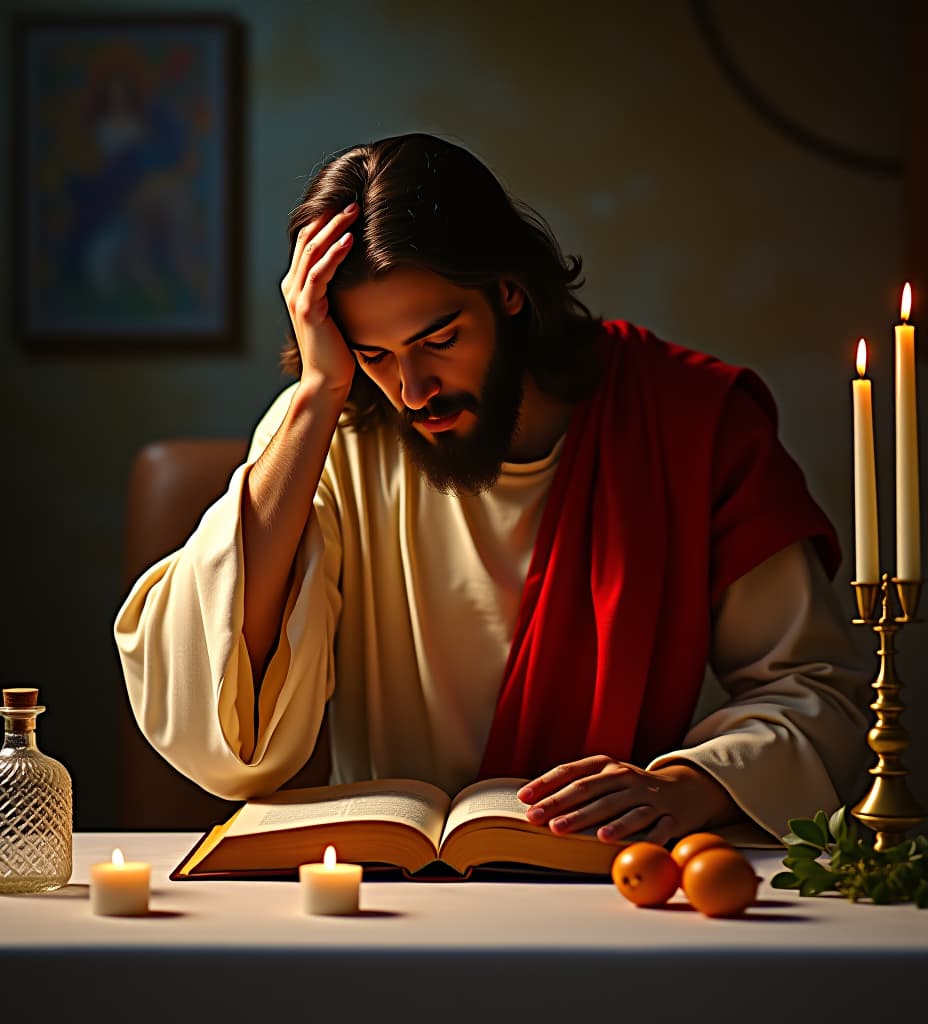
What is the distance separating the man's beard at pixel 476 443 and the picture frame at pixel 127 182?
4.11 ft

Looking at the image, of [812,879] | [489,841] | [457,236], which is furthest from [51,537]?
[812,879]

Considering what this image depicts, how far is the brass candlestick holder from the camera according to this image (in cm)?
131

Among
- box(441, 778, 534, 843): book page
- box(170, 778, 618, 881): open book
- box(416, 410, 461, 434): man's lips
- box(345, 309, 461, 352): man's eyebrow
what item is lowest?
box(170, 778, 618, 881): open book

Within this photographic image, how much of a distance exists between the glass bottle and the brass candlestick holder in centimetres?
75

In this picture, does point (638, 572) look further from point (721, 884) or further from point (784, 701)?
point (721, 884)

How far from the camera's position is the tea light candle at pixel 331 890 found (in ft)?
4.04

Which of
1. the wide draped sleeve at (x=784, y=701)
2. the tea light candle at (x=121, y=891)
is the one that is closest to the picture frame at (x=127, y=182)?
the wide draped sleeve at (x=784, y=701)

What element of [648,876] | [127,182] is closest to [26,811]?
[648,876]

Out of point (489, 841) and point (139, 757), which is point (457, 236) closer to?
point (489, 841)

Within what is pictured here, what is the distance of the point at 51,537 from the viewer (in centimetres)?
315

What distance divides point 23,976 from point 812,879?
679mm

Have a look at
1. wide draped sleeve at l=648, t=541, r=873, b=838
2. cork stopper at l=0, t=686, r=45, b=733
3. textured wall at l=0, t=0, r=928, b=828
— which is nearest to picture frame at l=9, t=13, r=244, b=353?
textured wall at l=0, t=0, r=928, b=828

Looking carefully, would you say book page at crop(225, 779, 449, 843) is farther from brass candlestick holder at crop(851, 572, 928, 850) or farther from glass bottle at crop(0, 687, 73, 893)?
brass candlestick holder at crop(851, 572, 928, 850)

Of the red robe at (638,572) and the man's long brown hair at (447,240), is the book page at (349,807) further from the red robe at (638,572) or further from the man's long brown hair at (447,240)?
the man's long brown hair at (447,240)
